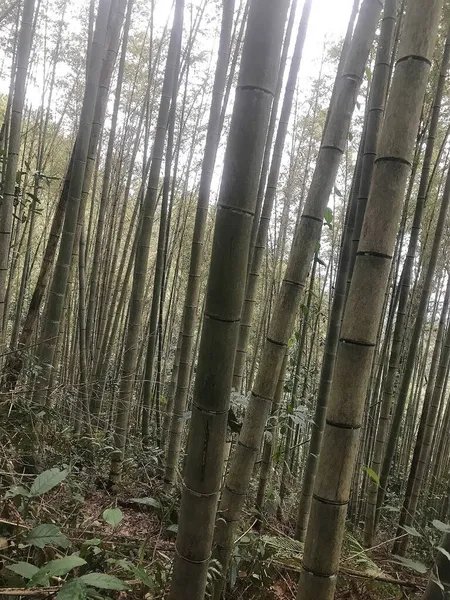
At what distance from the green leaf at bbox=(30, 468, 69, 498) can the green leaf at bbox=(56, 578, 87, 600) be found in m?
0.30

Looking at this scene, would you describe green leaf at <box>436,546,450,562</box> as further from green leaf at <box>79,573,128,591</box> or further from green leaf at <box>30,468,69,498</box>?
green leaf at <box>30,468,69,498</box>

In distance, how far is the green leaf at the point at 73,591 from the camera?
94 centimetres

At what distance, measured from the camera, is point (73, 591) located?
955 mm

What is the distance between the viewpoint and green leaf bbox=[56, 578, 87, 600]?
0.94 meters

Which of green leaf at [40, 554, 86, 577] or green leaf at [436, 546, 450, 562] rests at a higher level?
green leaf at [436, 546, 450, 562]

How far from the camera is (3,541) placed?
1.28 m

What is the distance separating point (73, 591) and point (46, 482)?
360 mm

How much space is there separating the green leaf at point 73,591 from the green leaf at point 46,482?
30cm

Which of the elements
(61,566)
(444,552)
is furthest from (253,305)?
(61,566)

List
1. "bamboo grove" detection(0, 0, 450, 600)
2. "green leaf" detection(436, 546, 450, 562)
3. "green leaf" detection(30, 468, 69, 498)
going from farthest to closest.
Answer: "green leaf" detection(30, 468, 69, 498) < "green leaf" detection(436, 546, 450, 562) < "bamboo grove" detection(0, 0, 450, 600)

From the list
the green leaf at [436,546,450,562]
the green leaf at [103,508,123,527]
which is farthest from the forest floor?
the green leaf at [436,546,450,562]

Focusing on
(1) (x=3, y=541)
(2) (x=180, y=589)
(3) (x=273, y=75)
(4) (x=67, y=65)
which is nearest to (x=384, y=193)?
(3) (x=273, y=75)

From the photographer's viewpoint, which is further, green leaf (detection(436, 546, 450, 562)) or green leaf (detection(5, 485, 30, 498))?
green leaf (detection(5, 485, 30, 498))

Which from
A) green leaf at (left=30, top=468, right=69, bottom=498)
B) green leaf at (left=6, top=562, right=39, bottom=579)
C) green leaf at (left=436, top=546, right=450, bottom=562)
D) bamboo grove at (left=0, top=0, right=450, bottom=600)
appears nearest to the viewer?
bamboo grove at (left=0, top=0, right=450, bottom=600)
